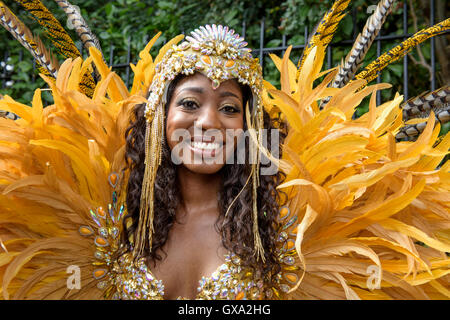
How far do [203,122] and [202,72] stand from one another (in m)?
0.20

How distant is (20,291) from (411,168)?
1498mm

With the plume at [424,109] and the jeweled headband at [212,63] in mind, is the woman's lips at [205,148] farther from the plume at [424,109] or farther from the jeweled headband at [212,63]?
the plume at [424,109]

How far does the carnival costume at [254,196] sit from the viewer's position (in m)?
1.88

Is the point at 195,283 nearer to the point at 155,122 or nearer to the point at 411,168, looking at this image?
the point at 155,122

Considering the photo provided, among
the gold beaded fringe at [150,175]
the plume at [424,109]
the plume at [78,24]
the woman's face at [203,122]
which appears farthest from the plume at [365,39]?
the plume at [78,24]

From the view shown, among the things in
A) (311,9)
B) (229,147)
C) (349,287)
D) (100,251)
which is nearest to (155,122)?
(229,147)

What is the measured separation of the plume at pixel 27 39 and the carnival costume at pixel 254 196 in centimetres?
43

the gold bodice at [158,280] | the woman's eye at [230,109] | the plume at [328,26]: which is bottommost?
the gold bodice at [158,280]

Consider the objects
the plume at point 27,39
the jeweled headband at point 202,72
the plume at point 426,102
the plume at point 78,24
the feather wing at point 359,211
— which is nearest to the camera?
the feather wing at point 359,211

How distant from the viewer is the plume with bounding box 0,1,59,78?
2.48 meters

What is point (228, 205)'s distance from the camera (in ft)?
6.63

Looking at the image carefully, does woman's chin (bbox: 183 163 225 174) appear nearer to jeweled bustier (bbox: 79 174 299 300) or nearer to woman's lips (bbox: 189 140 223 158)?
woman's lips (bbox: 189 140 223 158)

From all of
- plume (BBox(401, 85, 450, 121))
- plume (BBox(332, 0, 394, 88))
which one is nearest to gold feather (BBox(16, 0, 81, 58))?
plume (BBox(332, 0, 394, 88))

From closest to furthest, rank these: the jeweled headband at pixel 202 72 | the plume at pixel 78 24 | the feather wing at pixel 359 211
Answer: the feather wing at pixel 359 211, the jeweled headband at pixel 202 72, the plume at pixel 78 24
